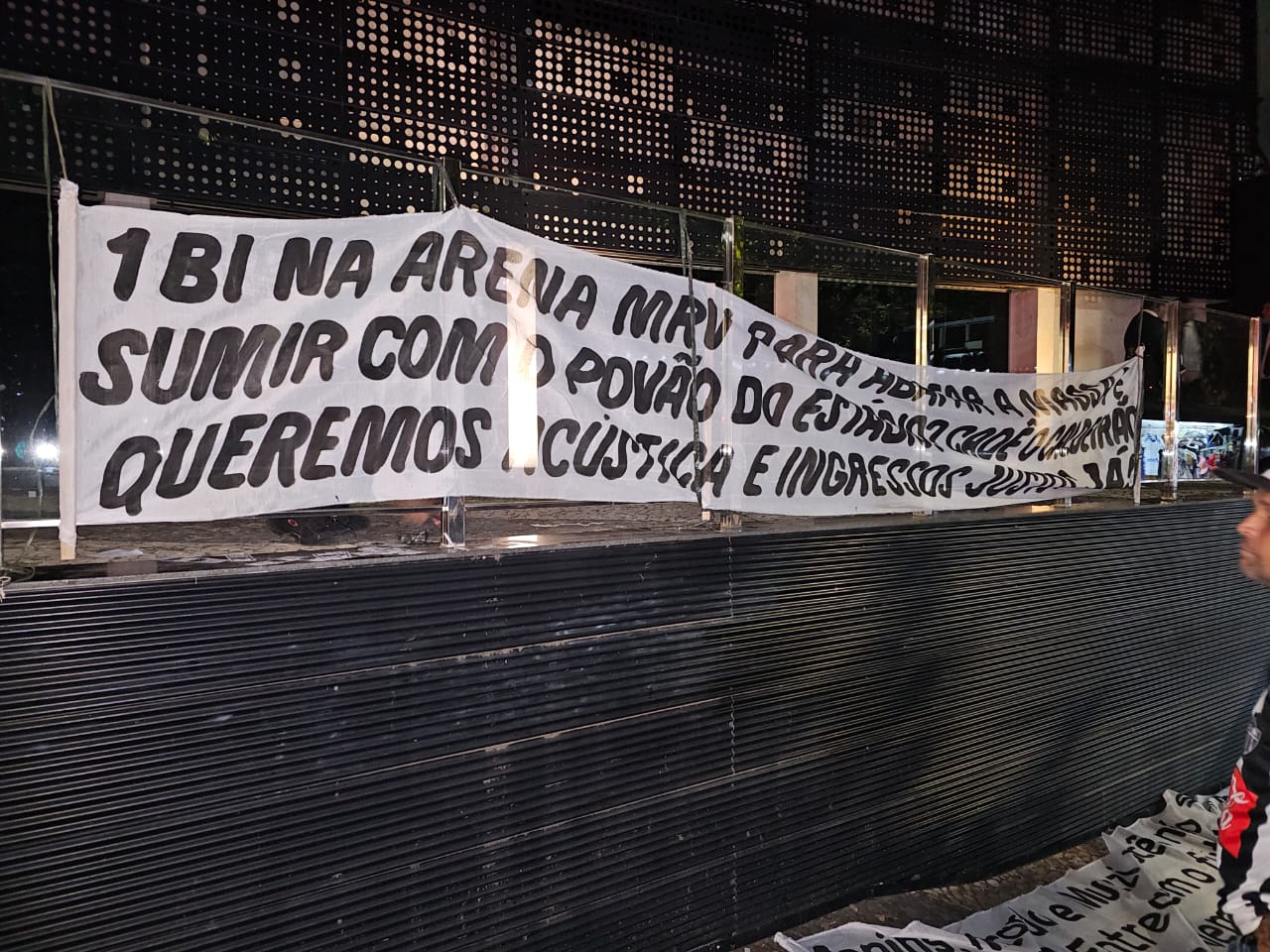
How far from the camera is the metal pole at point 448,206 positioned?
2.49 meters

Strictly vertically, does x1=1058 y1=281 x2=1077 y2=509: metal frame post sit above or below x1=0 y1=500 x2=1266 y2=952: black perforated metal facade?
above

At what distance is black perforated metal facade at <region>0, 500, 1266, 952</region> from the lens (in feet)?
6.50

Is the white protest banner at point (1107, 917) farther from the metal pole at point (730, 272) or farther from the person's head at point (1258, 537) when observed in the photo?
the person's head at point (1258, 537)

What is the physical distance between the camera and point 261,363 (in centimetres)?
217

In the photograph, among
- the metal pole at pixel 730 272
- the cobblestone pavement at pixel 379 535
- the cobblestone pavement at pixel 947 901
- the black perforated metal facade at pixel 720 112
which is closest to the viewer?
the cobblestone pavement at pixel 379 535

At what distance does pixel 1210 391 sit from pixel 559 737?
5.05m

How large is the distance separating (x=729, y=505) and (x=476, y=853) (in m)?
1.39

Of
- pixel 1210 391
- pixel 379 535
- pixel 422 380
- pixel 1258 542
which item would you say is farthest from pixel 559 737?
pixel 1210 391

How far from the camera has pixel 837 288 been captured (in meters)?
3.75

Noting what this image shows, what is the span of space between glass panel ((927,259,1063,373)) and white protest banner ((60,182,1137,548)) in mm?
633

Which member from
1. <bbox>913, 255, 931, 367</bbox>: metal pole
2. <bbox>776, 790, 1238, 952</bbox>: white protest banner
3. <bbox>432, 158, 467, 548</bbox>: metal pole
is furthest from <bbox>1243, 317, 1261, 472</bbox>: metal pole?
<bbox>432, 158, 467, 548</bbox>: metal pole

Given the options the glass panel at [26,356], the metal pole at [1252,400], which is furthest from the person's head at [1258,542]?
the metal pole at [1252,400]

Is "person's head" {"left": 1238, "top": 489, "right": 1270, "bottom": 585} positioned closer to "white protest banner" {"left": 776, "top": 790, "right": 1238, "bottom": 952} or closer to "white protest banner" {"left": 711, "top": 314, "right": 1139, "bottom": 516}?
"white protest banner" {"left": 711, "top": 314, "right": 1139, "bottom": 516}

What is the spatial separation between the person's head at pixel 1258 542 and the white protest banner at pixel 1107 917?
1.93 m
